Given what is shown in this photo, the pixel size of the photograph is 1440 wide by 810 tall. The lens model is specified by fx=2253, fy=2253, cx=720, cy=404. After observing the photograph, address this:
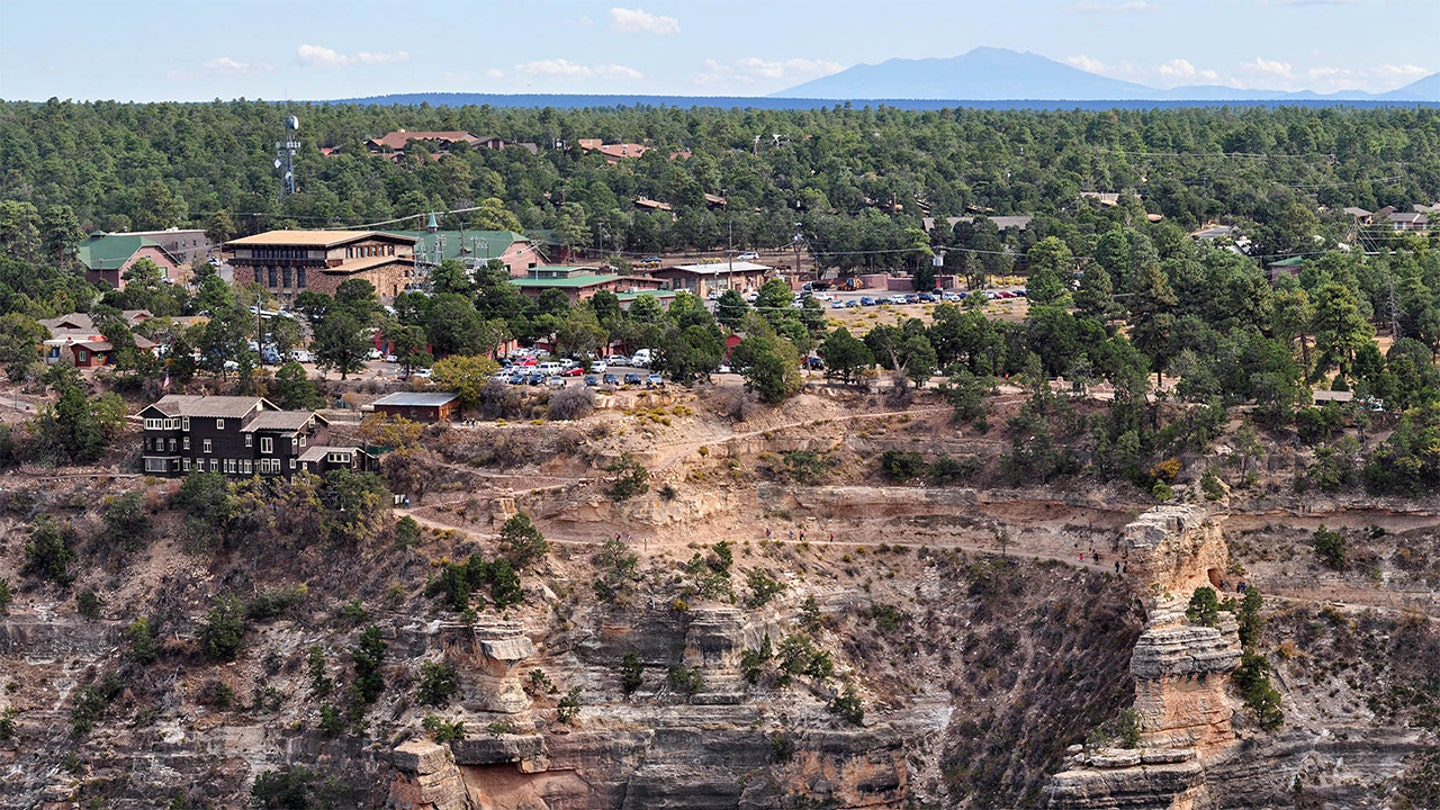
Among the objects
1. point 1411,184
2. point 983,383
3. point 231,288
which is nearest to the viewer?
point 983,383

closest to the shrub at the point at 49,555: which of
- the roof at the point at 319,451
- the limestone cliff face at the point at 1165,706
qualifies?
the roof at the point at 319,451

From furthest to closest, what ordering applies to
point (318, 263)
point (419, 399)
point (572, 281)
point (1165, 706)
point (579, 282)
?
point (318, 263), point (572, 281), point (579, 282), point (419, 399), point (1165, 706)

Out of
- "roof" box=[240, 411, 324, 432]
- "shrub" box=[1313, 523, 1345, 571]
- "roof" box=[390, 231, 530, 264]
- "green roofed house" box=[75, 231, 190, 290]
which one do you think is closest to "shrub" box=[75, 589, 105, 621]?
"roof" box=[240, 411, 324, 432]

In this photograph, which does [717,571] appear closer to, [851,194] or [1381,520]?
[1381,520]

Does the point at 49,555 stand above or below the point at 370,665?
above

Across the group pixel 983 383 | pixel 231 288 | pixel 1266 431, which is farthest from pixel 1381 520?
pixel 231 288

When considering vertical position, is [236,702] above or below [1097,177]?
below

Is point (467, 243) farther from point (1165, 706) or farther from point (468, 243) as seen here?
point (1165, 706)

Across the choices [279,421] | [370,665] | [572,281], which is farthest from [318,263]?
[370,665]
